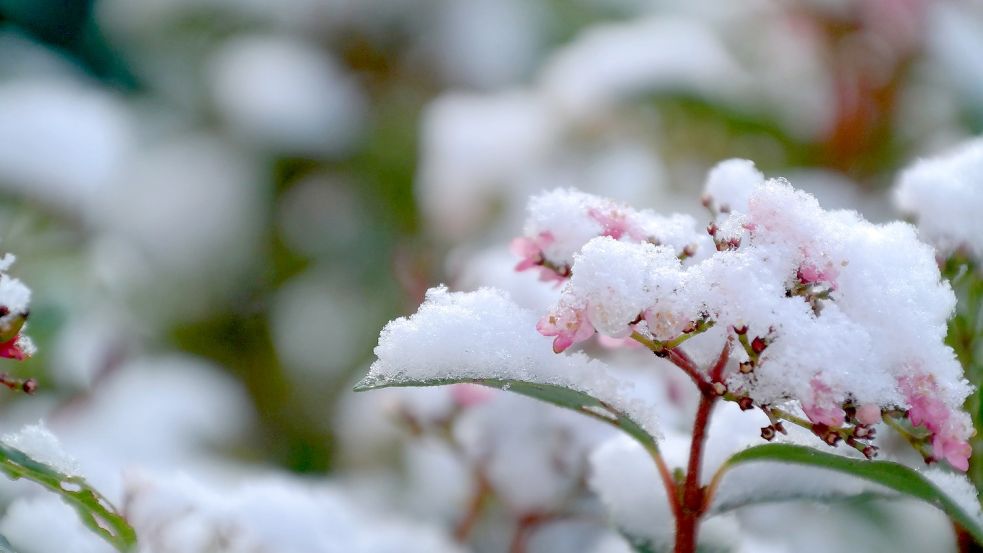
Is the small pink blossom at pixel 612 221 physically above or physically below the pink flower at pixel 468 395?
below

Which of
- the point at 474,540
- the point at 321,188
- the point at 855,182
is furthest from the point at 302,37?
the point at 474,540

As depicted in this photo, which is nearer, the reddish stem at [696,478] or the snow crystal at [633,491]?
the reddish stem at [696,478]

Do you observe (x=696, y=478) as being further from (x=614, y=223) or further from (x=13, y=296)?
(x=13, y=296)

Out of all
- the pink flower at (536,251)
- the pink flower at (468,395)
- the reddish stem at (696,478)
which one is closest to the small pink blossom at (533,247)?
the pink flower at (536,251)

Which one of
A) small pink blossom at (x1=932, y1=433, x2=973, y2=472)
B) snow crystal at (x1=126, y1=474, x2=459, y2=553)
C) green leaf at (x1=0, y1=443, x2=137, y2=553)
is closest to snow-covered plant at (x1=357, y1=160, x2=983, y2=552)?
small pink blossom at (x1=932, y1=433, x2=973, y2=472)

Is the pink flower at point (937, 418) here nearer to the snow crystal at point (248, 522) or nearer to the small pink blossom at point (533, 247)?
the small pink blossom at point (533, 247)

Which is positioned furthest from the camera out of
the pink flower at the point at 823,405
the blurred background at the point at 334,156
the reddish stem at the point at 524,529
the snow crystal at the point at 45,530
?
the blurred background at the point at 334,156

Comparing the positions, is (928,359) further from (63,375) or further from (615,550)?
(63,375)

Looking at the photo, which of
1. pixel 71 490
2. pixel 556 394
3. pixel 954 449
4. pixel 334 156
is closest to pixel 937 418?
pixel 954 449
